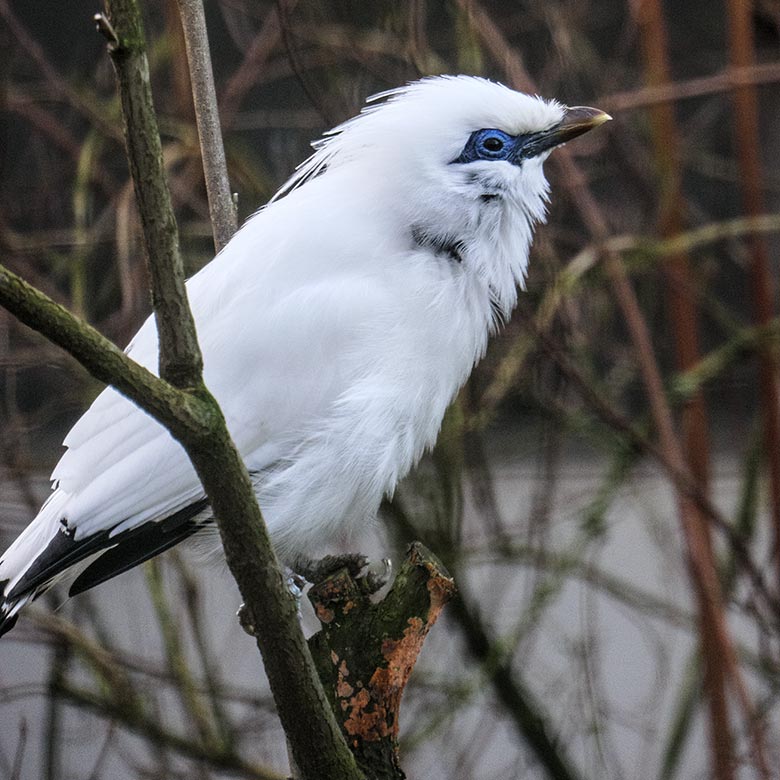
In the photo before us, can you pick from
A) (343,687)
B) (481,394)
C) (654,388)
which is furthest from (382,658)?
(481,394)

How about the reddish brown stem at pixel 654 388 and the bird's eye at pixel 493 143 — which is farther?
the reddish brown stem at pixel 654 388

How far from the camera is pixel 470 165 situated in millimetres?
1938

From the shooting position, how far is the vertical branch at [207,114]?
1.68 meters

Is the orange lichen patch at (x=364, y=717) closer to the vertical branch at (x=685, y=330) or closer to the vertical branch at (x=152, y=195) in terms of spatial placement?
the vertical branch at (x=152, y=195)

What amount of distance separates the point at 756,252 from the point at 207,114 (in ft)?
4.83

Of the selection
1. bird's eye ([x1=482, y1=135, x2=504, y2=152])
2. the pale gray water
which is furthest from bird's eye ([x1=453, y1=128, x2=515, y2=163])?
the pale gray water

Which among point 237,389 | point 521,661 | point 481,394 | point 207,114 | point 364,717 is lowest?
point 364,717

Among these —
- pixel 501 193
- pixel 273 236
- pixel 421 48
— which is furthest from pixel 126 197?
pixel 501 193

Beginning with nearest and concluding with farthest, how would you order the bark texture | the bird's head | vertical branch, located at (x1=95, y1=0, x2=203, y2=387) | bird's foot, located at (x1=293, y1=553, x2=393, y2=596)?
1. vertical branch, located at (x1=95, y1=0, x2=203, y2=387)
2. the bark texture
3. bird's foot, located at (x1=293, y1=553, x2=393, y2=596)
4. the bird's head

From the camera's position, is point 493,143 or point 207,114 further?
point 493,143

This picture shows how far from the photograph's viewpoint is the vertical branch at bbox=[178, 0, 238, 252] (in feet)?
5.50

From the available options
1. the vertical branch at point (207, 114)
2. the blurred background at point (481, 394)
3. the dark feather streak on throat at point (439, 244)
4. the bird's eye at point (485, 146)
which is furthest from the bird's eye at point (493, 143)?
the blurred background at point (481, 394)

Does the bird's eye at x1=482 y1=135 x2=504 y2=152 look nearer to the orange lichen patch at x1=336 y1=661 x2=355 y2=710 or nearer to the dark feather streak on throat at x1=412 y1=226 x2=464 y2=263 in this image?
the dark feather streak on throat at x1=412 y1=226 x2=464 y2=263

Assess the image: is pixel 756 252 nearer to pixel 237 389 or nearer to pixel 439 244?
pixel 439 244
